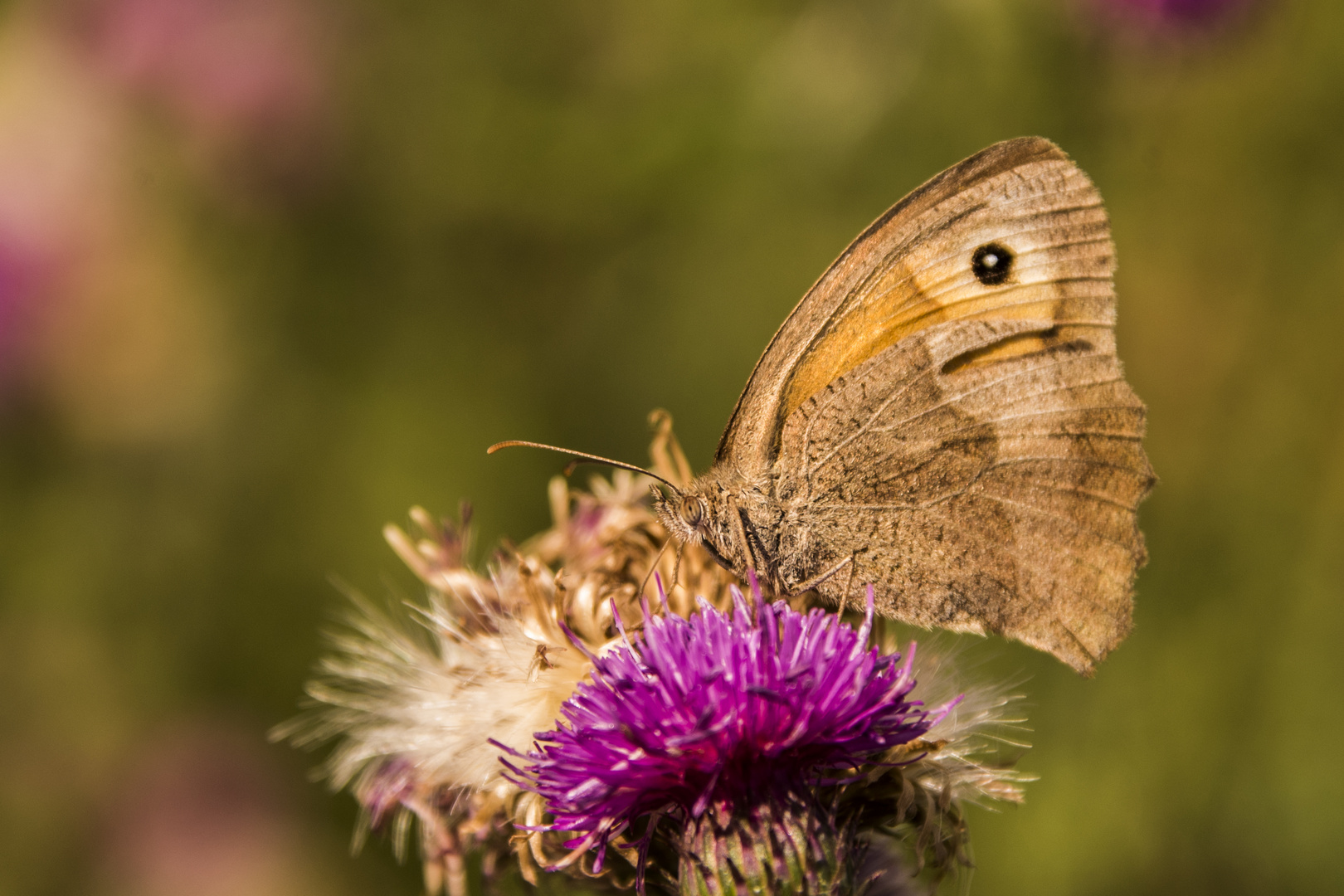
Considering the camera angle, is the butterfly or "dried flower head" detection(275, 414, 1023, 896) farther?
the butterfly

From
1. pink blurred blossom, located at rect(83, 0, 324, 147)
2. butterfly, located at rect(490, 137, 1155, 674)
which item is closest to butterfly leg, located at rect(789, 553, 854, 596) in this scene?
butterfly, located at rect(490, 137, 1155, 674)

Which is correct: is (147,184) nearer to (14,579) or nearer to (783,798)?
(14,579)

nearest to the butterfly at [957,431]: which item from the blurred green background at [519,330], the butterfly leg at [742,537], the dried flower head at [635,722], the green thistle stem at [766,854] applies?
the butterfly leg at [742,537]

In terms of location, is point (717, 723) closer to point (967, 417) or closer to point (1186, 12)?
point (967, 417)

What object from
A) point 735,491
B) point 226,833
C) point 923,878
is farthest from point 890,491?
point 226,833

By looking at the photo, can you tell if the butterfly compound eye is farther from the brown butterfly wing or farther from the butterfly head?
the brown butterfly wing
